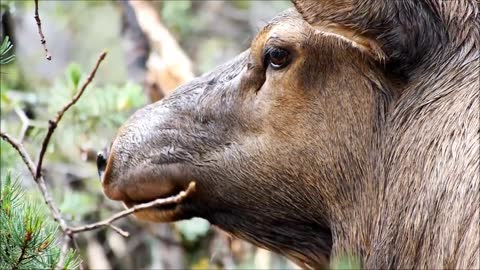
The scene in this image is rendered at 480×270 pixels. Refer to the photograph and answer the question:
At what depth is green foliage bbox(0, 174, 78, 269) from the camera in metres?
2.41

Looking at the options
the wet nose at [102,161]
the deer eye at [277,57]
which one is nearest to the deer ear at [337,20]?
the deer eye at [277,57]

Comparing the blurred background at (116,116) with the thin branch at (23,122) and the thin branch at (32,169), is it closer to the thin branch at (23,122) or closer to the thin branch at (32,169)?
the thin branch at (23,122)

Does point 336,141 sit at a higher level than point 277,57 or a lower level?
lower

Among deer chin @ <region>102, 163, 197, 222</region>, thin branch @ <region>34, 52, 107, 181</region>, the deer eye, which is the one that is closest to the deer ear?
the deer eye

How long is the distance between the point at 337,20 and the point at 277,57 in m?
0.29

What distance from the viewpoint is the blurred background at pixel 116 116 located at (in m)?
4.30

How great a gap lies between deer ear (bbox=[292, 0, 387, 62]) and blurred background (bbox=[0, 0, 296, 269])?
1.02 meters

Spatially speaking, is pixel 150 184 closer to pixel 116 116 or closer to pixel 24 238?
pixel 24 238

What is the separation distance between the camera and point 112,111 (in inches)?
173

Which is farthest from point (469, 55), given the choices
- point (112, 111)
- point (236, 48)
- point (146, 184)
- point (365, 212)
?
point (236, 48)

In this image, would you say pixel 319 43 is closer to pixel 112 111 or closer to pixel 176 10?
pixel 112 111

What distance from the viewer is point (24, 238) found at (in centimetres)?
241

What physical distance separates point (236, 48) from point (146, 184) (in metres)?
3.48

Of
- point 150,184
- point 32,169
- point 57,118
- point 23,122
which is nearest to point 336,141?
point 150,184
